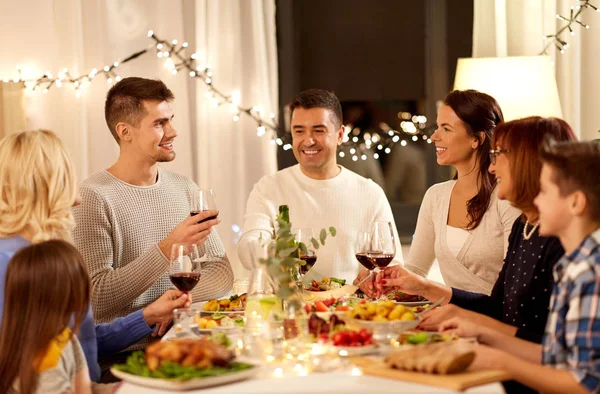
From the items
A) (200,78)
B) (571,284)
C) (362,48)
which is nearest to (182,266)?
(571,284)

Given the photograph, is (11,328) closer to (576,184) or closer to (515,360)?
(515,360)

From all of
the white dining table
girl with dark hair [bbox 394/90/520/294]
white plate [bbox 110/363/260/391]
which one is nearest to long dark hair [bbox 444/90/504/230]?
girl with dark hair [bbox 394/90/520/294]

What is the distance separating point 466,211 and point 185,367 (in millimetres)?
1789

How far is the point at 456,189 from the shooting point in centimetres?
347

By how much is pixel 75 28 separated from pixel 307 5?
4.34 ft

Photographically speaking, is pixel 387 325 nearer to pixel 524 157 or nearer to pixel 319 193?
pixel 524 157

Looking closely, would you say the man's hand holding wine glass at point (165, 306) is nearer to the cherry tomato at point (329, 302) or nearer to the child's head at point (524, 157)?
the cherry tomato at point (329, 302)

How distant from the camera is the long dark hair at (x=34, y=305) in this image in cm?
206

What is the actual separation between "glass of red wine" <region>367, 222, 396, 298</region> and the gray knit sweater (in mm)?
809

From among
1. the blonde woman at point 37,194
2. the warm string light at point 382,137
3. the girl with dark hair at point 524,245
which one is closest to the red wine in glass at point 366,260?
the girl with dark hair at point 524,245

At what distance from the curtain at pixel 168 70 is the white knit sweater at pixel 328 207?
0.84 m

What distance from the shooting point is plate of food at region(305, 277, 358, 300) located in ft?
9.48

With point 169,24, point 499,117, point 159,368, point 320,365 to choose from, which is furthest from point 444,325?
point 169,24

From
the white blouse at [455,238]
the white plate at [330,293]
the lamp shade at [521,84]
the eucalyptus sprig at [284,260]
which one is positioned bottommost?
the white plate at [330,293]
